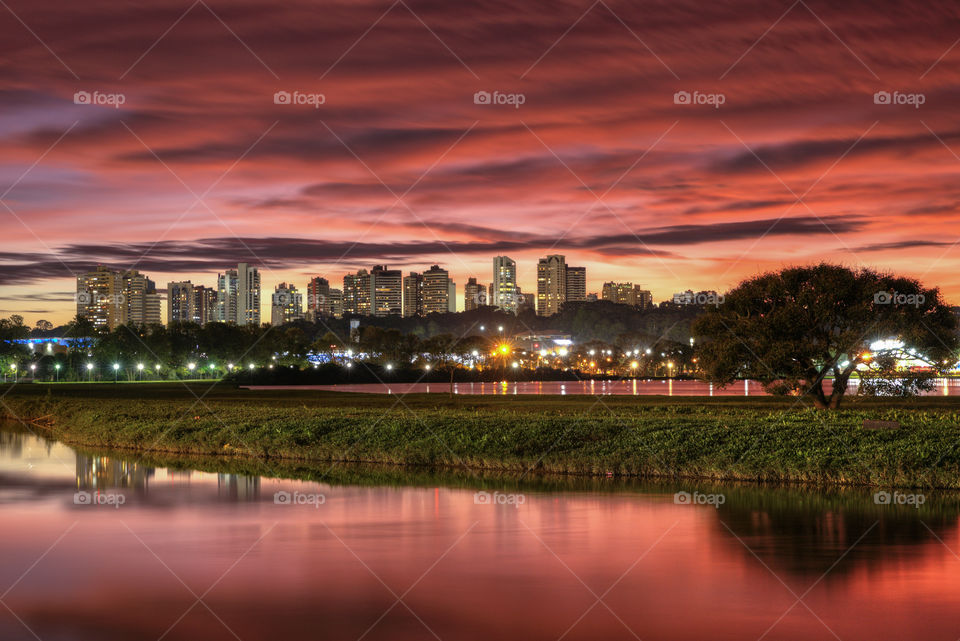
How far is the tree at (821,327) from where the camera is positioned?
49781mm

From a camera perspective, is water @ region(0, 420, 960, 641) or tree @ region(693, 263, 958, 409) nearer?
water @ region(0, 420, 960, 641)

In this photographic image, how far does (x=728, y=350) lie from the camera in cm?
5053

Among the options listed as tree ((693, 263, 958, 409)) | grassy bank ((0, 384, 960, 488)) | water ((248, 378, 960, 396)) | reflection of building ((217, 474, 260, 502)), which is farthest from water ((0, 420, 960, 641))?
water ((248, 378, 960, 396))

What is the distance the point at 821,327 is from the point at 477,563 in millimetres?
32475

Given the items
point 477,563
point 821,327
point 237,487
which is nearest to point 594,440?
point 237,487

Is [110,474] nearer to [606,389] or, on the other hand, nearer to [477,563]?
[477,563]

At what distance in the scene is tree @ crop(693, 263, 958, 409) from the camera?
4978 cm

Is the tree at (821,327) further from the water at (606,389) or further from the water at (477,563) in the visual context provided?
the water at (606,389)

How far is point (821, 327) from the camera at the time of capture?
50.6 metres

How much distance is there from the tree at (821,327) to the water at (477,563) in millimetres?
16265

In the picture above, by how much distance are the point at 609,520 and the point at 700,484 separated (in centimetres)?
819

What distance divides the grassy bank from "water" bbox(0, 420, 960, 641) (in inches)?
79.0

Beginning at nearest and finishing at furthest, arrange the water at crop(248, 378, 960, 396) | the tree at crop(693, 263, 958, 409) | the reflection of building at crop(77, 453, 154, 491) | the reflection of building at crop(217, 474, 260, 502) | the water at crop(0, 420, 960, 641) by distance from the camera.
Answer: the water at crop(0, 420, 960, 641)
the reflection of building at crop(217, 474, 260, 502)
the reflection of building at crop(77, 453, 154, 491)
the tree at crop(693, 263, 958, 409)
the water at crop(248, 378, 960, 396)

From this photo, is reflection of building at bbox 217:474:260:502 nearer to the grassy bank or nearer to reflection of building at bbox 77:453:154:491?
reflection of building at bbox 77:453:154:491
